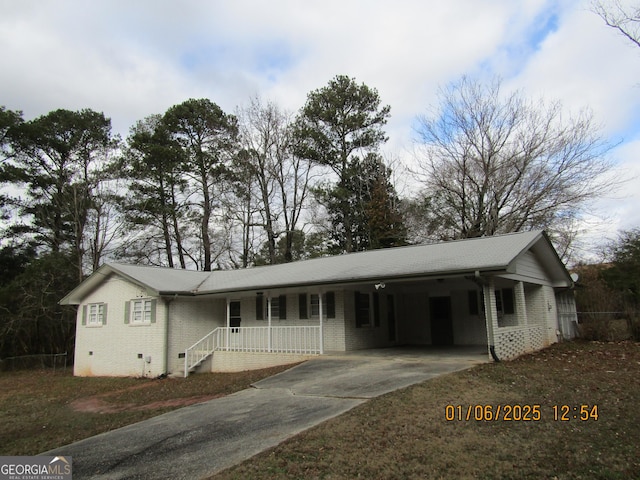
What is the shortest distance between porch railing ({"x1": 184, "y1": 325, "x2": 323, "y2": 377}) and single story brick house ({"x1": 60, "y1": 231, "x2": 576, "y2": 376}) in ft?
0.14

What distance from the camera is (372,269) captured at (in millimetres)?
14047

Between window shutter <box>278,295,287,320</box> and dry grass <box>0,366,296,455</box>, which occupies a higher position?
window shutter <box>278,295,287,320</box>

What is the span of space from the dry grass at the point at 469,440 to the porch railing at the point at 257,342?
22.9ft

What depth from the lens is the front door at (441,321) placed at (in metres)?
16.4

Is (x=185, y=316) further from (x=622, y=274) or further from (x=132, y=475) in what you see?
(x=622, y=274)

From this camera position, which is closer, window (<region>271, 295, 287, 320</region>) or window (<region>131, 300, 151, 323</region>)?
window (<region>271, 295, 287, 320</region>)

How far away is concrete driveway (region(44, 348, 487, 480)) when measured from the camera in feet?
19.6

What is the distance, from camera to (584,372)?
391 inches

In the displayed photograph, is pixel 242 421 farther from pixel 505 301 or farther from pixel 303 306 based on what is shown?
pixel 505 301

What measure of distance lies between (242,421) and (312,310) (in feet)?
29.1

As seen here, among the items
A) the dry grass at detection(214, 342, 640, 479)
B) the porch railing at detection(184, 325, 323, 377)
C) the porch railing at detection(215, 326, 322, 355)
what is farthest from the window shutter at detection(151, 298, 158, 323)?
the dry grass at detection(214, 342, 640, 479)

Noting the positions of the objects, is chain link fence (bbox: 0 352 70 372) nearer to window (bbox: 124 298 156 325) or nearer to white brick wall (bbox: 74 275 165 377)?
white brick wall (bbox: 74 275 165 377)

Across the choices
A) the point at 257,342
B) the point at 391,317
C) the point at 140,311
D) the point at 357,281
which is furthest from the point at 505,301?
the point at 140,311

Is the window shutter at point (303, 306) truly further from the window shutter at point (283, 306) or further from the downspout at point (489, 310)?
the downspout at point (489, 310)
